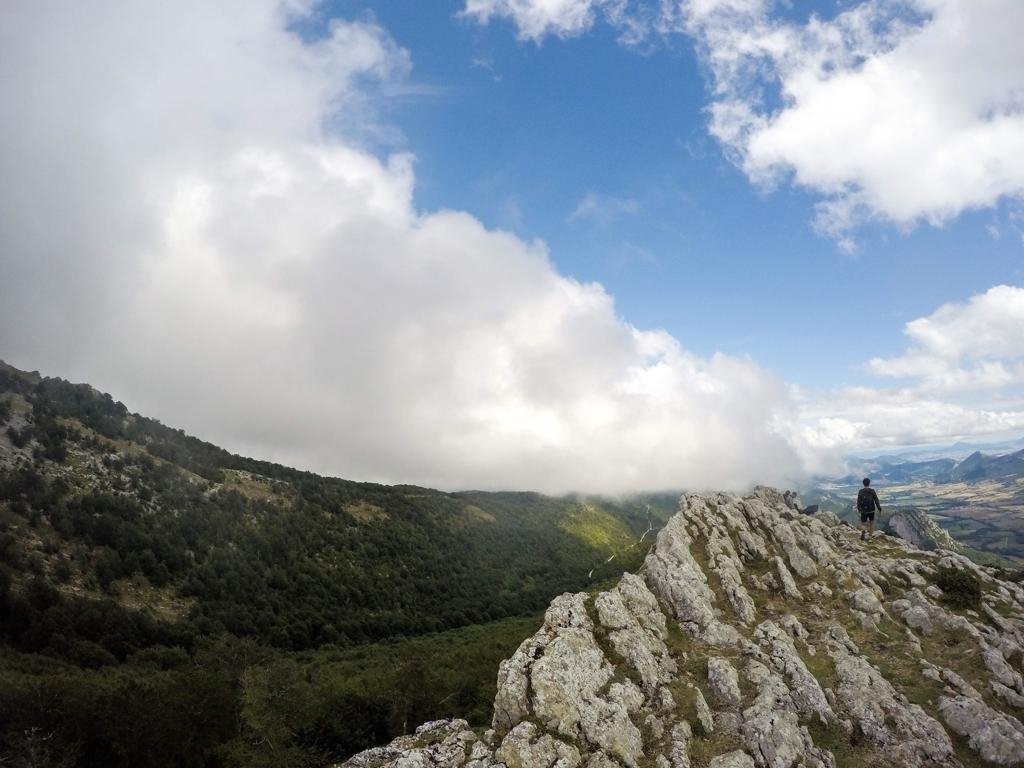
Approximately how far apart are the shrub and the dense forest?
49208 millimetres

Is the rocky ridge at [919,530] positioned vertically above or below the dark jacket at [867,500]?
below

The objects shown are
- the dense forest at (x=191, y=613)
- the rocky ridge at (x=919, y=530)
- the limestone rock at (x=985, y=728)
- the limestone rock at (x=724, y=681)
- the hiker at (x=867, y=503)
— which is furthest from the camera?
the rocky ridge at (x=919, y=530)

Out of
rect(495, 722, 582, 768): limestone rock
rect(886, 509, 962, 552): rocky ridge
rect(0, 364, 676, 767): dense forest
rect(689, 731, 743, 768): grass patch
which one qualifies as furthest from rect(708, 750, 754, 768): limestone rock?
rect(886, 509, 962, 552): rocky ridge

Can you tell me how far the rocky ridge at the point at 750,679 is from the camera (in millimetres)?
25531

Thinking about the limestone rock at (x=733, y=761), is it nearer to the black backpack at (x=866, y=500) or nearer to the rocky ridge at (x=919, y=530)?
the black backpack at (x=866, y=500)

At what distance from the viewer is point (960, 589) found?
140 ft

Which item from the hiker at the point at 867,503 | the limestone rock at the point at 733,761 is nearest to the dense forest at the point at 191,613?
the limestone rock at the point at 733,761

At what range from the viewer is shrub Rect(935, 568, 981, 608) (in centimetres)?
4181

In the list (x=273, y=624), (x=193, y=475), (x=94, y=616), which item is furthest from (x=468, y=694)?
(x=193, y=475)

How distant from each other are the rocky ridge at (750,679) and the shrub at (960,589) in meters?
0.47

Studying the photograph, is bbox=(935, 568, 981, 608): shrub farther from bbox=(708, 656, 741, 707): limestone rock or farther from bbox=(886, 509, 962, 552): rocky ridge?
bbox=(886, 509, 962, 552): rocky ridge

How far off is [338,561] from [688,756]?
6900 inches

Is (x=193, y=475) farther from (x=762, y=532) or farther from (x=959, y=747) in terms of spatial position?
(x=959, y=747)

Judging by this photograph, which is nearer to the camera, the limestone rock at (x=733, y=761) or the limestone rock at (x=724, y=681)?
the limestone rock at (x=733, y=761)
